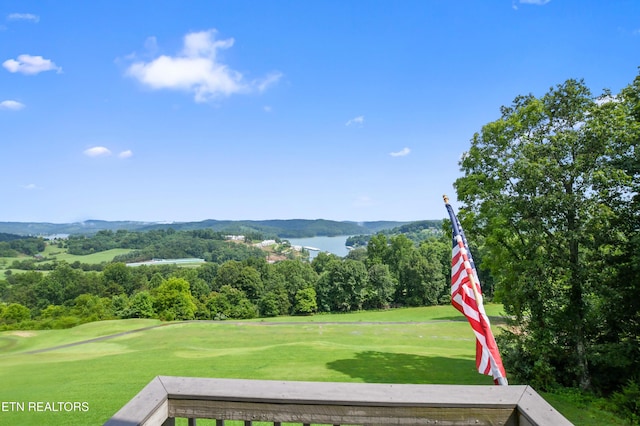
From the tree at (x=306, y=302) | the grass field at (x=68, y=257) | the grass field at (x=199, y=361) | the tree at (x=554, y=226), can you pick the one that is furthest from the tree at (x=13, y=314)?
the grass field at (x=68, y=257)

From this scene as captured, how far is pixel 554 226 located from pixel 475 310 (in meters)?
9.57

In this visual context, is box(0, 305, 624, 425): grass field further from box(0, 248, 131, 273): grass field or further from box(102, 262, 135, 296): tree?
box(0, 248, 131, 273): grass field

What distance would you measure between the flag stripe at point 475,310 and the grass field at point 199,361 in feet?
24.6

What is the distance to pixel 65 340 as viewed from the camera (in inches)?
892

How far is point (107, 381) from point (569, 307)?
14.5 metres

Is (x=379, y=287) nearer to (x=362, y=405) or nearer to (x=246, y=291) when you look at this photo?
(x=246, y=291)

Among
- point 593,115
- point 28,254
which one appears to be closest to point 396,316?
point 593,115

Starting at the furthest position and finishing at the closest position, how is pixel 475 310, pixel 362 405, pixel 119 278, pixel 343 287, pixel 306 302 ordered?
pixel 119 278 < pixel 343 287 < pixel 306 302 < pixel 475 310 < pixel 362 405

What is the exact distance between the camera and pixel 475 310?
3896mm

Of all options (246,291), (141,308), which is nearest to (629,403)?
(141,308)

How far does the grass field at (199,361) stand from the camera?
32.8 ft

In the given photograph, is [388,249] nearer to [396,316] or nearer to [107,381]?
[396,316]

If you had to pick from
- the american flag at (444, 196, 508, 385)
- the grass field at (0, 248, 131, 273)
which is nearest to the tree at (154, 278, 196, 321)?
the american flag at (444, 196, 508, 385)

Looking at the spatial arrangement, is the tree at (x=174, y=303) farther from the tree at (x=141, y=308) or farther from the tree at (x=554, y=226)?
the tree at (x=554, y=226)
